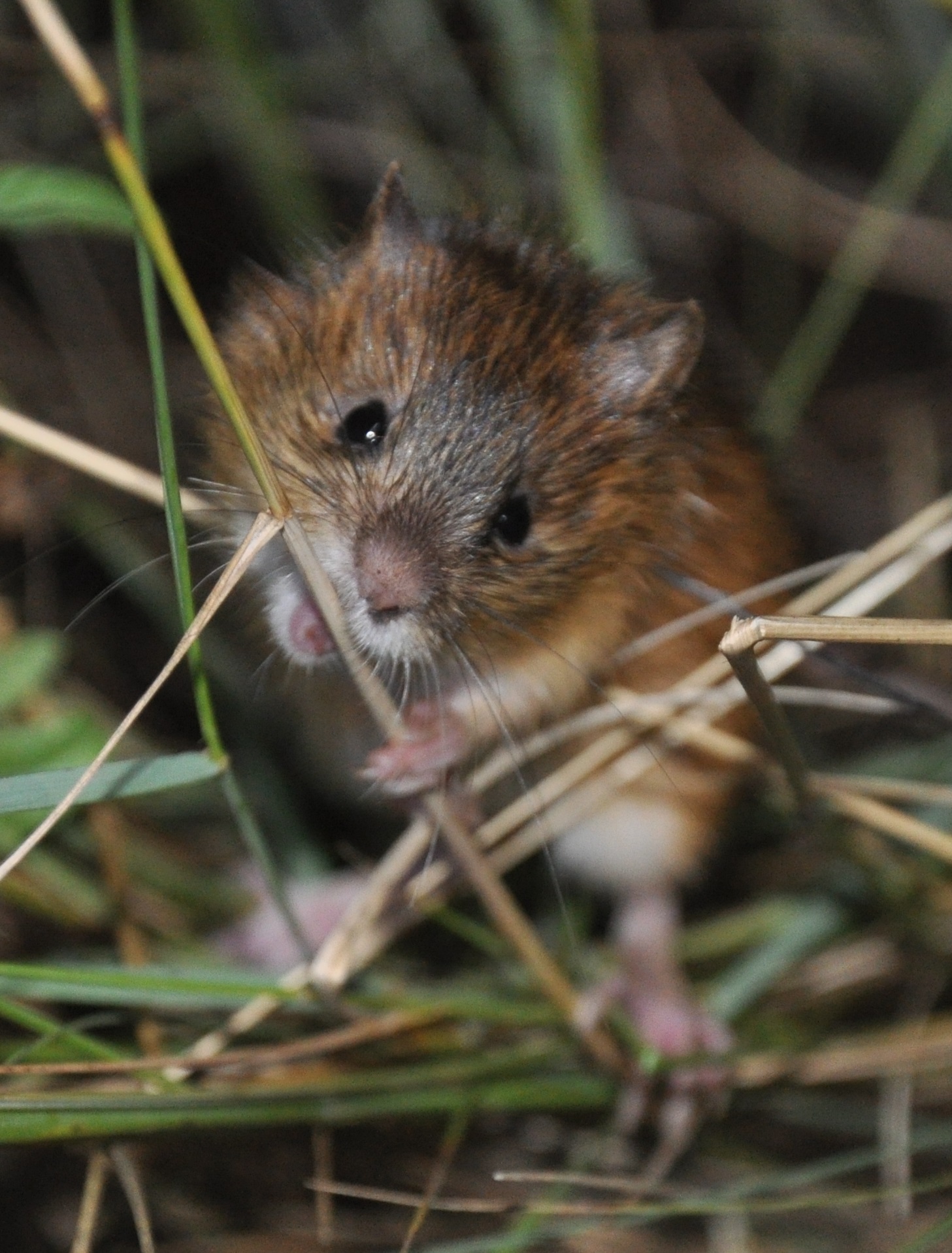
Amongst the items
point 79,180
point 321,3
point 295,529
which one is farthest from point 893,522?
point 79,180

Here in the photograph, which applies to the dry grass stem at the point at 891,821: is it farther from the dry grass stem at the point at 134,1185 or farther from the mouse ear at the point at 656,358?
the dry grass stem at the point at 134,1185

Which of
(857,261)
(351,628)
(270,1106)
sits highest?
(857,261)

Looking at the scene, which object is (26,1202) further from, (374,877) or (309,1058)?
(374,877)

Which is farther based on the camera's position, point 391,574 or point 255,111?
point 255,111

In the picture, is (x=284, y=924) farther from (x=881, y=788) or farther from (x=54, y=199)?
(x=54, y=199)

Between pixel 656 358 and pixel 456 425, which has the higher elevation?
pixel 656 358

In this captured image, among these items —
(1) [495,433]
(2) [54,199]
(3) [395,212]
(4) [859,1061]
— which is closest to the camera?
(2) [54,199]

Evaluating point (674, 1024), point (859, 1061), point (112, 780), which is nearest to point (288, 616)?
point (112, 780)

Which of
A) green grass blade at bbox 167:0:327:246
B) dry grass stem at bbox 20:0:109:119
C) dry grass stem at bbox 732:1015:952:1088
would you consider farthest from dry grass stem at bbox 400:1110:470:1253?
green grass blade at bbox 167:0:327:246
